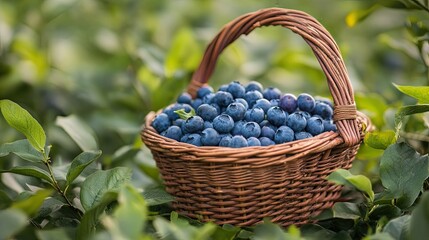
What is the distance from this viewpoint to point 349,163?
1.26m

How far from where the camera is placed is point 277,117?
46.5 inches

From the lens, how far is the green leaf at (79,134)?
1.41m

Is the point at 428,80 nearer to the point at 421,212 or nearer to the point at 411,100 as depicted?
the point at 411,100

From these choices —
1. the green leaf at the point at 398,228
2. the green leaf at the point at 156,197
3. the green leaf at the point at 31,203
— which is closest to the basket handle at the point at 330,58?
the green leaf at the point at 398,228

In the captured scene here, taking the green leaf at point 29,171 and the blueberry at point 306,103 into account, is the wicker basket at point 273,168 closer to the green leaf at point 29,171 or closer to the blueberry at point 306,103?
the blueberry at point 306,103

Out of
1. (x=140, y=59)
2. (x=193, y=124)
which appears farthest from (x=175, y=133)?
(x=140, y=59)

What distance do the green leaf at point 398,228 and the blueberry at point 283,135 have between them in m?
0.25

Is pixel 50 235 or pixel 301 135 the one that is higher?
pixel 301 135

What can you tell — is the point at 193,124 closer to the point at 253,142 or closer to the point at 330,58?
the point at 253,142

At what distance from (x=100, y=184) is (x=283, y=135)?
0.36m

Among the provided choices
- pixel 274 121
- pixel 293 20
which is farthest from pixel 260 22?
pixel 274 121

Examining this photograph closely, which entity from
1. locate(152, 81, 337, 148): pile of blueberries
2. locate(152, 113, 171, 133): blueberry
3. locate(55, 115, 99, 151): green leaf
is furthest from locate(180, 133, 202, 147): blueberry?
locate(55, 115, 99, 151): green leaf

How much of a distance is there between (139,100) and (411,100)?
88 cm

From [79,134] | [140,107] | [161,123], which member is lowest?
[140,107]
